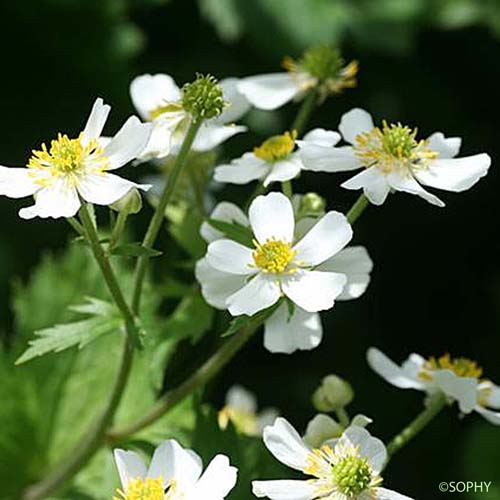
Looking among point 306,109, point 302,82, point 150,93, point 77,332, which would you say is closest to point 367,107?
point 302,82

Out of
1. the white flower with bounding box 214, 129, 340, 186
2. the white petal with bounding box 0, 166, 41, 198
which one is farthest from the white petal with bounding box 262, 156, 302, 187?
the white petal with bounding box 0, 166, 41, 198

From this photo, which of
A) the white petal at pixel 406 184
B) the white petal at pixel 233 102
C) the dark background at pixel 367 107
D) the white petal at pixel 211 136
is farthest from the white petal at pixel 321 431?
the dark background at pixel 367 107

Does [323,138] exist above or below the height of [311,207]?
above

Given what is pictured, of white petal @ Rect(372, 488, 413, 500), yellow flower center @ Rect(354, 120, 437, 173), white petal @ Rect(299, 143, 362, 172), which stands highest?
yellow flower center @ Rect(354, 120, 437, 173)

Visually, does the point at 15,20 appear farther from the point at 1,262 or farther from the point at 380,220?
the point at 380,220

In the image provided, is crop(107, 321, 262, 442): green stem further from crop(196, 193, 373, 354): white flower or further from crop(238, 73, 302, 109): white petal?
crop(238, 73, 302, 109): white petal

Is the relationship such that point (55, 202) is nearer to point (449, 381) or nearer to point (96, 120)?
point (96, 120)
